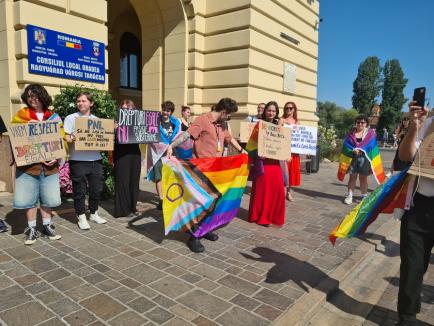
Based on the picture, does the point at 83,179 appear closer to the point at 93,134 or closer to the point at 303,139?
the point at 93,134

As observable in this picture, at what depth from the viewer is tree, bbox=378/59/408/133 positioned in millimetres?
72625

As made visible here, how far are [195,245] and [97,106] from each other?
3.58 m

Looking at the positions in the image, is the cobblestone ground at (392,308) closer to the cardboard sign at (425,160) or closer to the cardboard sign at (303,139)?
the cardboard sign at (425,160)

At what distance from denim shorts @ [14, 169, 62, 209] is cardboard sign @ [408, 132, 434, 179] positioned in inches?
161

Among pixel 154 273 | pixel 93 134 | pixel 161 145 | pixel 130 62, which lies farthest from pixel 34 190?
pixel 130 62

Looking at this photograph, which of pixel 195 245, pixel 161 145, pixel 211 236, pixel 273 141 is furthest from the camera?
pixel 161 145

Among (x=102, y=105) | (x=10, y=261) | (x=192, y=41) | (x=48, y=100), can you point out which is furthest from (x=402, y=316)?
(x=192, y=41)

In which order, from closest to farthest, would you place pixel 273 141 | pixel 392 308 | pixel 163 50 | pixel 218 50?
1. pixel 392 308
2. pixel 273 141
3. pixel 218 50
4. pixel 163 50

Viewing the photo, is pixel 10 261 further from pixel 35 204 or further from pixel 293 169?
pixel 293 169

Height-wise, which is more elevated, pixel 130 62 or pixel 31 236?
pixel 130 62

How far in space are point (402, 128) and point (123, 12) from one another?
10.9 metres

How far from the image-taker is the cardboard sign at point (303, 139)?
7477 mm

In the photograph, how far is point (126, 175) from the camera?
571cm

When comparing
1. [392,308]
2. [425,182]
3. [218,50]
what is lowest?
[392,308]
